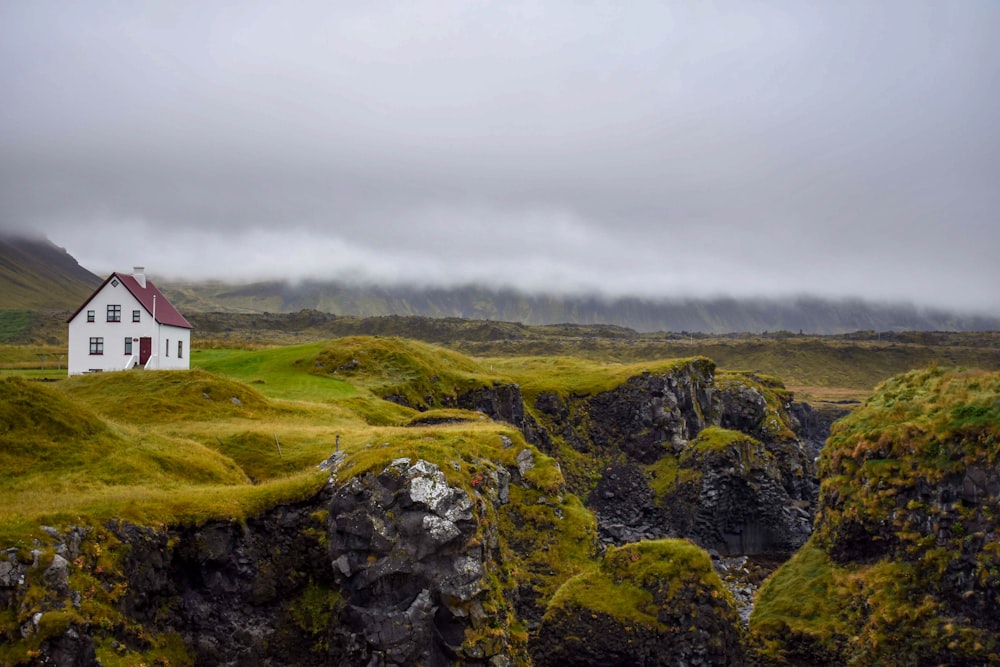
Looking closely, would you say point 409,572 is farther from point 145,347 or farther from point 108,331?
point 108,331

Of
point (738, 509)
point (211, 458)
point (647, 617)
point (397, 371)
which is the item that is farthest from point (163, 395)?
point (738, 509)

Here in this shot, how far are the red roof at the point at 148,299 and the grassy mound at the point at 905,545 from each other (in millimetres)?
55320

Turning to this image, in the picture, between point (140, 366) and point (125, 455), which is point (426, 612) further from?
point (140, 366)

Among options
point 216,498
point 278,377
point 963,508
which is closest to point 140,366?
point 278,377

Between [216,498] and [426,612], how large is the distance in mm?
9485

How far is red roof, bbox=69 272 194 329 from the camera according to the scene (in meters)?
60.5

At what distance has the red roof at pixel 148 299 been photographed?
60.5 m

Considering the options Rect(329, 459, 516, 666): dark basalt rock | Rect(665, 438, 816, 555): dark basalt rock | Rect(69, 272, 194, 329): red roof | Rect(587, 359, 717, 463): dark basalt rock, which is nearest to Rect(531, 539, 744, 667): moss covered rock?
Rect(329, 459, 516, 666): dark basalt rock

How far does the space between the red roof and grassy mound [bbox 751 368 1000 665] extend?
55.3 meters

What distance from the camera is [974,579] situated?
23438mm

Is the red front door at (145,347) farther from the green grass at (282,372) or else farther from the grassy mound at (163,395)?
the grassy mound at (163,395)

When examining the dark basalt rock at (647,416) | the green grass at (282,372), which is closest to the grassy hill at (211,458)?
the green grass at (282,372)

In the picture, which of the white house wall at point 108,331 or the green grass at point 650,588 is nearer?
the green grass at point 650,588

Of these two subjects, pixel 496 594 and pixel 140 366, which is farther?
pixel 140 366
